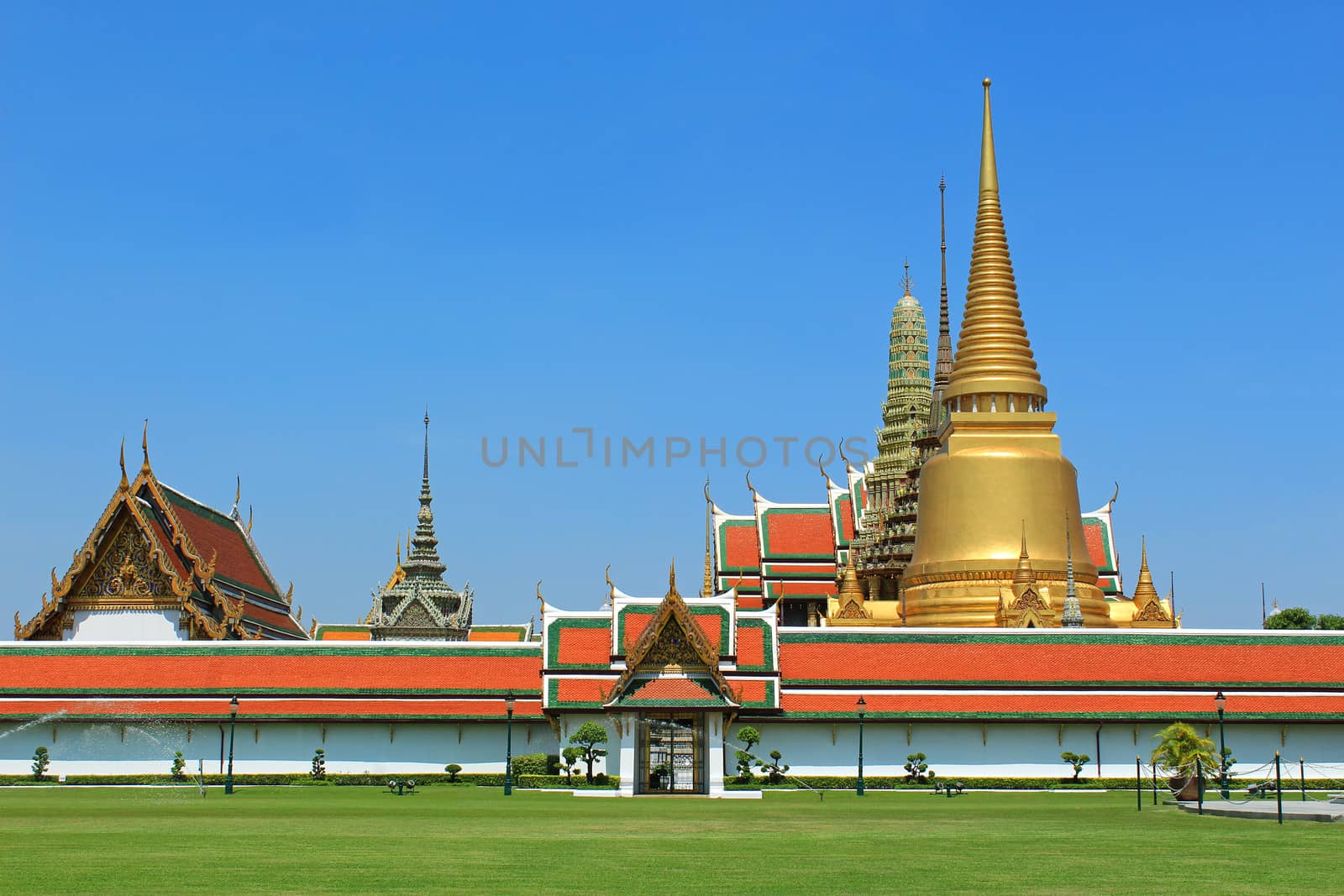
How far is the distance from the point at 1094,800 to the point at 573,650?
13.5 m

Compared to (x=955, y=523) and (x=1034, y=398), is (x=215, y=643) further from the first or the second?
(x=1034, y=398)

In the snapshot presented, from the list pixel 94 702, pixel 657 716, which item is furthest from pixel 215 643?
pixel 657 716

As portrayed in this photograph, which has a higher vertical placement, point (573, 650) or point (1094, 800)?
point (573, 650)

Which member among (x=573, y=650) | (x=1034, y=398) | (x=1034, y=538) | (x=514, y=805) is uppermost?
(x=1034, y=398)

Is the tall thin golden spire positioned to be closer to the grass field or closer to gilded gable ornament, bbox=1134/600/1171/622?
gilded gable ornament, bbox=1134/600/1171/622

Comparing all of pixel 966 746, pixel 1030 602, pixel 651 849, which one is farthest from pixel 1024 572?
pixel 651 849

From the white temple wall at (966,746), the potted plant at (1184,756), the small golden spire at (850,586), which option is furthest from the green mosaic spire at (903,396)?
the potted plant at (1184,756)

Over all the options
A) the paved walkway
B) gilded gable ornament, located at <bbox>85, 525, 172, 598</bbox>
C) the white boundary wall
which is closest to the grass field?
the paved walkway

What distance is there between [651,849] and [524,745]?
78.6ft

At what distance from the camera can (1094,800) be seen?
34.2m

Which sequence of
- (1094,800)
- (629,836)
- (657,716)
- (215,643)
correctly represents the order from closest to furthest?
(629,836) → (1094,800) → (657,716) → (215,643)

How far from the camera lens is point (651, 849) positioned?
19.9 meters

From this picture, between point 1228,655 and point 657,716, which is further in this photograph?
point 1228,655

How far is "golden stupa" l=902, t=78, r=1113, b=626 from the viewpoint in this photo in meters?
53.6
